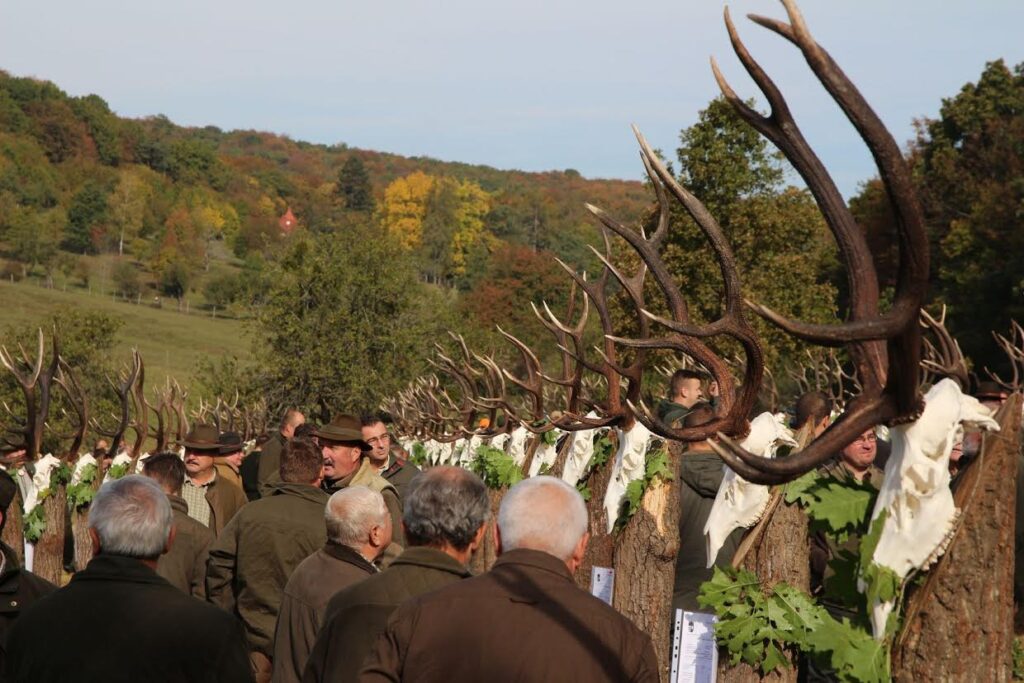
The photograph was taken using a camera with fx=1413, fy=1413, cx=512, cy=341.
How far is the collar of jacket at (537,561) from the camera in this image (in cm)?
411

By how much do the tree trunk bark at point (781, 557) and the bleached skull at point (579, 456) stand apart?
374cm

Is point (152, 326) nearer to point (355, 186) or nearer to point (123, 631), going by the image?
point (355, 186)

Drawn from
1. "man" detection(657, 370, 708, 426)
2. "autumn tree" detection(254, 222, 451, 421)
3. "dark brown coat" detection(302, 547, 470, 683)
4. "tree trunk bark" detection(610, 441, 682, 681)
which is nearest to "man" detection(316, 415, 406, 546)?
"tree trunk bark" detection(610, 441, 682, 681)

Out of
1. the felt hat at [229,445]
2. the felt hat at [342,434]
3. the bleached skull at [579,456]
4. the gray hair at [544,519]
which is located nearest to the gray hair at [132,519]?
the gray hair at [544,519]

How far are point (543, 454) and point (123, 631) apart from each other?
9.10 meters

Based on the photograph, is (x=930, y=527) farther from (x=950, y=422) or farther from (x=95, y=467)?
(x=95, y=467)

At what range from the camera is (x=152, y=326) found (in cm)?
9475

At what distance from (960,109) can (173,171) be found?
13591cm

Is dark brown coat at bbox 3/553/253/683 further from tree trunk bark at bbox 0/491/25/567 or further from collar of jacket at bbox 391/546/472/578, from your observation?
tree trunk bark at bbox 0/491/25/567

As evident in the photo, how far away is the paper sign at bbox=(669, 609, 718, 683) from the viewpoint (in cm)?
618

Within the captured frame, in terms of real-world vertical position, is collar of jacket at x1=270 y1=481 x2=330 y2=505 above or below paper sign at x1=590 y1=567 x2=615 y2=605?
above

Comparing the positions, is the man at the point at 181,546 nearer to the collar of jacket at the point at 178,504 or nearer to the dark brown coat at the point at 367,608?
the collar of jacket at the point at 178,504

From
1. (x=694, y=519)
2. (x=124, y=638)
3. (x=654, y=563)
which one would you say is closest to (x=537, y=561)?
(x=124, y=638)

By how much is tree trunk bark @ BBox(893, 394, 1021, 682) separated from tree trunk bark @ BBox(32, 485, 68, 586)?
12.4 metres
